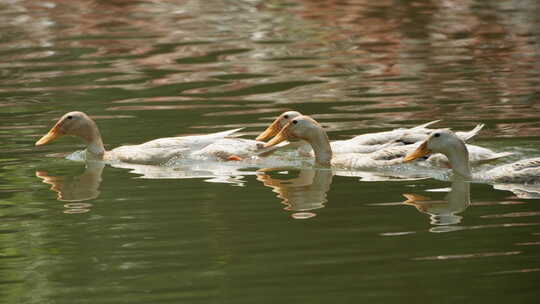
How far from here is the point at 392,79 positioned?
18.5 meters

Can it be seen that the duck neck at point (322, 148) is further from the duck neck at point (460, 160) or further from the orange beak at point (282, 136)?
the duck neck at point (460, 160)

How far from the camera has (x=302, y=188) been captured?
11.7 metres

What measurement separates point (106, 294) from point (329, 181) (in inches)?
178

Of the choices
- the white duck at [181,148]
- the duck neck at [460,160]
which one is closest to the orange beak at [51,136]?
the white duck at [181,148]

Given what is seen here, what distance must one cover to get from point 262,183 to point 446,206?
7.45ft

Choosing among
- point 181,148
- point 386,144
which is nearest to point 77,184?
point 181,148

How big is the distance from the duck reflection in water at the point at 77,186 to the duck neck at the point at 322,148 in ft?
7.90

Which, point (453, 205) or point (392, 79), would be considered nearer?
point (453, 205)

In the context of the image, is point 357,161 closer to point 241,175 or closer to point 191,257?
point 241,175

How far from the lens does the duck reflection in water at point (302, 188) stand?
416 inches

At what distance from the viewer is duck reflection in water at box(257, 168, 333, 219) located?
10.6 m

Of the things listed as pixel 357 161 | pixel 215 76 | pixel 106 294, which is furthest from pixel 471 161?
pixel 215 76

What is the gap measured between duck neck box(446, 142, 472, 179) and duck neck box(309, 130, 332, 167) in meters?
1.69

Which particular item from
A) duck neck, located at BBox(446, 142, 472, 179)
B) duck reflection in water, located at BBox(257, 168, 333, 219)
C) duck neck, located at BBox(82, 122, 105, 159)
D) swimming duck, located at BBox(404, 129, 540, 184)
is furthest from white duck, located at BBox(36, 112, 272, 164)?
duck neck, located at BBox(446, 142, 472, 179)
